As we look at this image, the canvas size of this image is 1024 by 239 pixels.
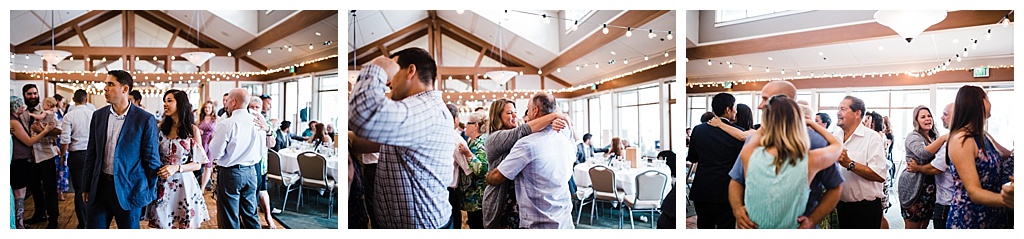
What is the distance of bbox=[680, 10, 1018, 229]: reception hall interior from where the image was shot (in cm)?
271

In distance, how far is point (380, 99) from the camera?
235 cm

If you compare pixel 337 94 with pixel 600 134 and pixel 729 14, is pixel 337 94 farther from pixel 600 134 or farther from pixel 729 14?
pixel 729 14

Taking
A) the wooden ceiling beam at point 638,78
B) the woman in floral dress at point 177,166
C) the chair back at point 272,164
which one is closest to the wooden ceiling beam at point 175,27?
the woman in floral dress at point 177,166

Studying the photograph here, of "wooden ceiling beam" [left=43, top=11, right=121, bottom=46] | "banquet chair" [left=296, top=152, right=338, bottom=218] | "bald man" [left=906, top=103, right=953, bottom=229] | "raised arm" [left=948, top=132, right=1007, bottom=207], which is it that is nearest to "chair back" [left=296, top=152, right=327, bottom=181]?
"banquet chair" [left=296, top=152, right=338, bottom=218]

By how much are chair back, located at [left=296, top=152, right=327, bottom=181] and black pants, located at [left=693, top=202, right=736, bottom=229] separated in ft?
6.56

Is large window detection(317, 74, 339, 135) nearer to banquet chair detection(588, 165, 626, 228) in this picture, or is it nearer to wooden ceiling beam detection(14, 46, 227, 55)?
wooden ceiling beam detection(14, 46, 227, 55)

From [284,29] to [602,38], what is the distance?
5.73 ft

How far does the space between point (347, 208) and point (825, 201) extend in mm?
2429

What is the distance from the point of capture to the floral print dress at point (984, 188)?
Result: 8.96 feet

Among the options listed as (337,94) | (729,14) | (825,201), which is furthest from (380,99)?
(825,201)

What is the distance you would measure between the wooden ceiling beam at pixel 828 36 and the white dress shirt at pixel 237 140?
238 cm

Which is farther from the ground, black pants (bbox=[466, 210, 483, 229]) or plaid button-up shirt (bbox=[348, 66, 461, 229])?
plaid button-up shirt (bbox=[348, 66, 461, 229])

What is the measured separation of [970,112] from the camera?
2.73 meters

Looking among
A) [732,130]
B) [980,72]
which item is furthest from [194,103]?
[980,72]
